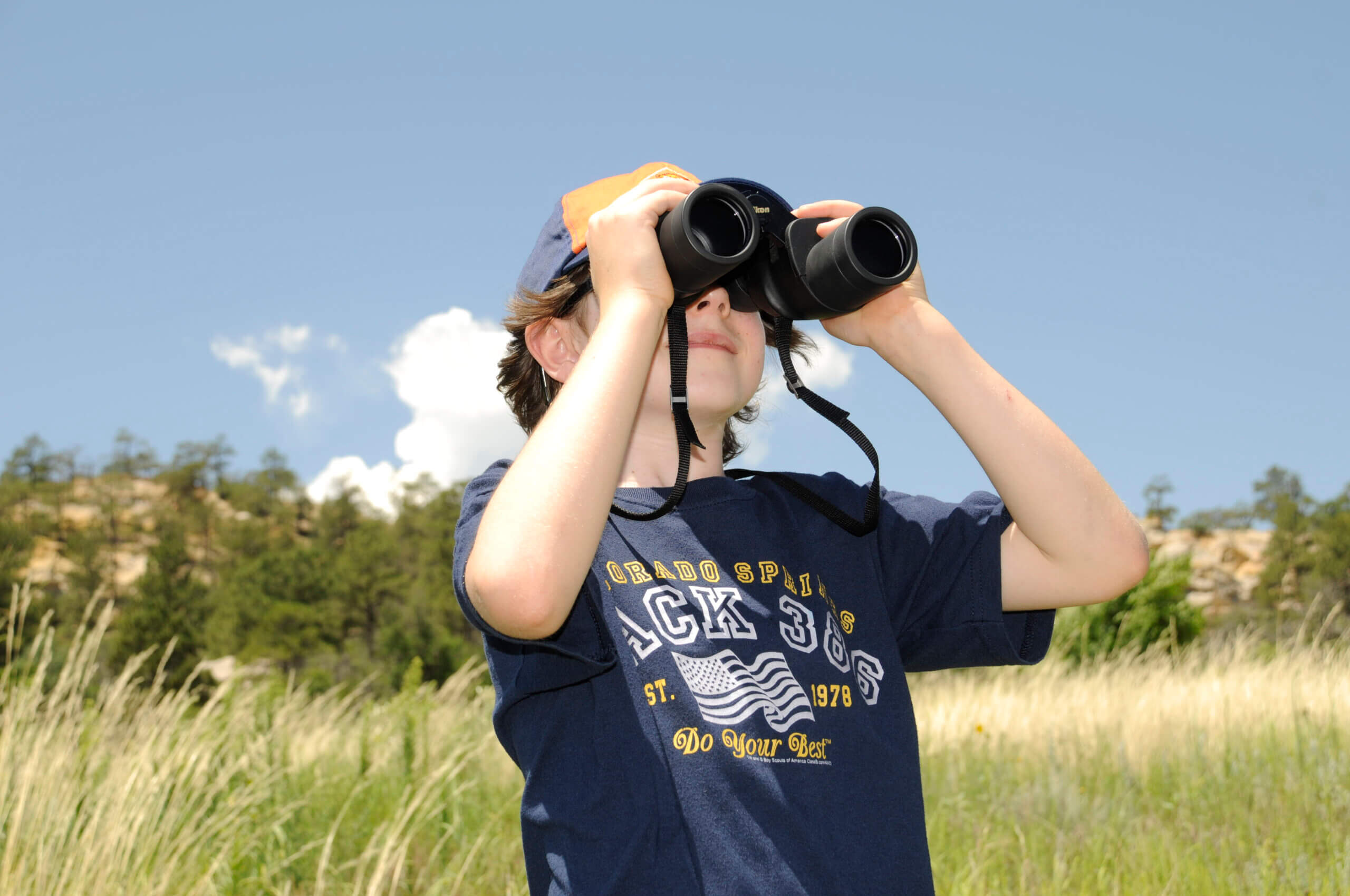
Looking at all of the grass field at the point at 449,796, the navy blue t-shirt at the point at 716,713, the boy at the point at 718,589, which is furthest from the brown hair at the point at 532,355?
the grass field at the point at 449,796

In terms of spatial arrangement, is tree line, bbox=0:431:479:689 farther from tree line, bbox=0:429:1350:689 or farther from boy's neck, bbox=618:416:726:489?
boy's neck, bbox=618:416:726:489

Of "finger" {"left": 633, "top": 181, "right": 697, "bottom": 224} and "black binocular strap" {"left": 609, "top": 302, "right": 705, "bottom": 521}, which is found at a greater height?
"finger" {"left": 633, "top": 181, "right": 697, "bottom": 224}

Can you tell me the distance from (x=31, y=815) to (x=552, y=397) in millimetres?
2421

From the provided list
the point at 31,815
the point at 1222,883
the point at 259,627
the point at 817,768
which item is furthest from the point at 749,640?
the point at 259,627

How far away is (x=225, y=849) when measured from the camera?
2633 mm

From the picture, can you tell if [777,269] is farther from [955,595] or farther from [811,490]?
[955,595]

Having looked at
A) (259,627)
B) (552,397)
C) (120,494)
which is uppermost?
(120,494)

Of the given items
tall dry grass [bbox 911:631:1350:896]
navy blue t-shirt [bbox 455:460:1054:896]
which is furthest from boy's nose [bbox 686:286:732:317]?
tall dry grass [bbox 911:631:1350:896]

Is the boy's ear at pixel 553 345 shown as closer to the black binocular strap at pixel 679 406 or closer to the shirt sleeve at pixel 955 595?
the black binocular strap at pixel 679 406

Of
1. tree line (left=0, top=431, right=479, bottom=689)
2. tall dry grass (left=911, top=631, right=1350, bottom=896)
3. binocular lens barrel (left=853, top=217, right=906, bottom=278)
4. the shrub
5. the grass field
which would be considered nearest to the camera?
binocular lens barrel (left=853, top=217, right=906, bottom=278)

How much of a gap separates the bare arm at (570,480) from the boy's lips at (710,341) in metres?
0.19

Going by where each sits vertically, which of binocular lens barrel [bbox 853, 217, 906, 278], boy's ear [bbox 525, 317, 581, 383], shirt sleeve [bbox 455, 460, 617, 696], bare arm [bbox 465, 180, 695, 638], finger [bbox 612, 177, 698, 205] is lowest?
shirt sleeve [bbox 455, 460, 617, 696]

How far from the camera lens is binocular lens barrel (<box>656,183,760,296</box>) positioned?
119 cm

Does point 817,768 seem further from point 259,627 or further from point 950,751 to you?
point 259,627
